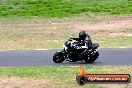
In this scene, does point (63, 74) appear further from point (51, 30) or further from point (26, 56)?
point (51, 30)

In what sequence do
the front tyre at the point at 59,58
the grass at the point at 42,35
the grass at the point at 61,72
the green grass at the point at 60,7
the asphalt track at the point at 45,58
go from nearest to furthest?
1. the grass at the point at 61,72
2. the asphalt track at the point at 45,58
3. the front tyre at the point at 59,58
4. the grass at the point at 42,35
5. the green grass at the point at 60,7

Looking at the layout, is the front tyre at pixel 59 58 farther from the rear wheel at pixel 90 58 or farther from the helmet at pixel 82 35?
the helmet at pixel 82 35

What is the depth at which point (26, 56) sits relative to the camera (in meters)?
25.4

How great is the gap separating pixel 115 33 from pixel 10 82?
1920 cm

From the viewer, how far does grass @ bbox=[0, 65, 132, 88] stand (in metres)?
17.6

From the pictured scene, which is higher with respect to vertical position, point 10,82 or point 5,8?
point 10,82

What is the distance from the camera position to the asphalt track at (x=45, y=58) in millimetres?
23047

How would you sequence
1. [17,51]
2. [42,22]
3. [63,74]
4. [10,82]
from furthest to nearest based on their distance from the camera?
[42,22]
[17,51]
[63,74]
[10,82]

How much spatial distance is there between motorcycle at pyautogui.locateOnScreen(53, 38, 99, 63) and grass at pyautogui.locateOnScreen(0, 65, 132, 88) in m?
1.81

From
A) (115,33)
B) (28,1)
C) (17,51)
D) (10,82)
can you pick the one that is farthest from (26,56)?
(28,1)

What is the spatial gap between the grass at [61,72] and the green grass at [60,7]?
87.8ft

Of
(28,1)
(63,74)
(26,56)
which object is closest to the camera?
(63,74)

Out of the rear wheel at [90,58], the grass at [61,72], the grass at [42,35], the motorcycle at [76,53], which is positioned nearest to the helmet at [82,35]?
the motorcycle at [76,53]

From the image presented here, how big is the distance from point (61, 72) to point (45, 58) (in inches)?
216
